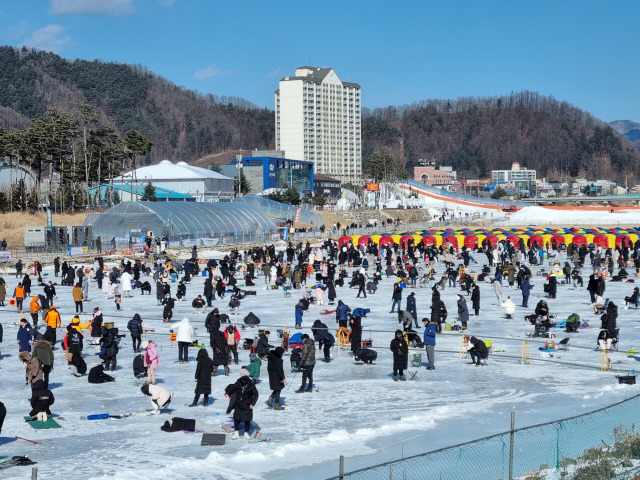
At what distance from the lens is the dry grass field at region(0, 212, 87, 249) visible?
55344mm

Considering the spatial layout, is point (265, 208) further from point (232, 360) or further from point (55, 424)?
point (55, 424)

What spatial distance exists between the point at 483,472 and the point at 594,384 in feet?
22.4

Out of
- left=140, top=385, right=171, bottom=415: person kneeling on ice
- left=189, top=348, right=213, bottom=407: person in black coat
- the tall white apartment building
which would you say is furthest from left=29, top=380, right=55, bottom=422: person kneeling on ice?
the tall white apartment building

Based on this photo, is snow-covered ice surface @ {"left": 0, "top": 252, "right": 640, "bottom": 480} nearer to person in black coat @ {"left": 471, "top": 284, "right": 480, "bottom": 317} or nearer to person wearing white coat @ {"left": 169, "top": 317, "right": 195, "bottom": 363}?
person wearing white coat @ {"left": 169, "top": 317, "right": 195, "bottom": 363}

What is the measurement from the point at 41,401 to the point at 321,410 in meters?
4.39

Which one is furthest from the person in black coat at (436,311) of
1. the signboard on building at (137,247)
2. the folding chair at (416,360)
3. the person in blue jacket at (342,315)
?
the signboard on building at (137,247)

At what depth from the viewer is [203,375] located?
14336mm

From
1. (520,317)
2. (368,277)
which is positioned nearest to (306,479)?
(520,317)

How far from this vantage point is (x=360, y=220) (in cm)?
9350

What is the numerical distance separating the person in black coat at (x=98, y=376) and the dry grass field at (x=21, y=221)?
39.6 metres

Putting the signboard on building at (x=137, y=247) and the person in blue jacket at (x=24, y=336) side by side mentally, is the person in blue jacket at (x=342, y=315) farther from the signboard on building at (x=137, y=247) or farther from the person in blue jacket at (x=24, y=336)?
the signboard on building at (x=137, y=247)

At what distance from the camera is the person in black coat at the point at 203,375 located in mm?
14102

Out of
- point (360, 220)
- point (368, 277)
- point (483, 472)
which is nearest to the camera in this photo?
point (483, 472)

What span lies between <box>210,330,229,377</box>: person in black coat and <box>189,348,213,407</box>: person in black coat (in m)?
1.96
